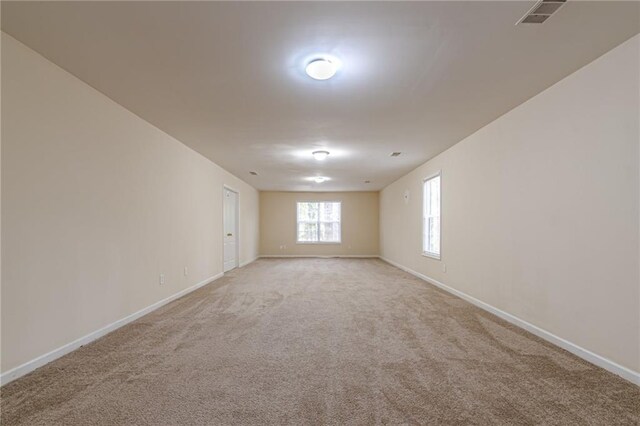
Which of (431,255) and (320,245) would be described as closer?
(431,255)

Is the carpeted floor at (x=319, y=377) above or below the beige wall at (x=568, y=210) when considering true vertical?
below

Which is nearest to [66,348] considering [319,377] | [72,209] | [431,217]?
[72,209]

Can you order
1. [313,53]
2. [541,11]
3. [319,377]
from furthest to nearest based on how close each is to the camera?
[313,53], [319,377], [541,11]

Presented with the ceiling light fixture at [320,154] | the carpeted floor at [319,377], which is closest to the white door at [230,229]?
the ceiling light fixture at [320,154]

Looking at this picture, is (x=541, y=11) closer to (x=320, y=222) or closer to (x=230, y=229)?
(x=230, y=229)

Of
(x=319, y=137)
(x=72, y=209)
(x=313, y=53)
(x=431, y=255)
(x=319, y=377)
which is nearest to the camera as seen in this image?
(x=319, y=377)

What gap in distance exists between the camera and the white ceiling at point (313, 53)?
78.5 inches

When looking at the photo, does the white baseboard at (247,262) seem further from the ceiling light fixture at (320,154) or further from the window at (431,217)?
the window at (431,217)

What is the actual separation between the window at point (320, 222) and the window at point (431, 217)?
16.1 ft

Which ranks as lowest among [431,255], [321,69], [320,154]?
[431,255]

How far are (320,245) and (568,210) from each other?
8731 millimetres

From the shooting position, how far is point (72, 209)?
2.79 meters

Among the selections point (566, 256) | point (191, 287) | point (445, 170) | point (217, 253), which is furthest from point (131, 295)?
point (445, 170)

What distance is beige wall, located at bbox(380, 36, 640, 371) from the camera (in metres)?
2.33
